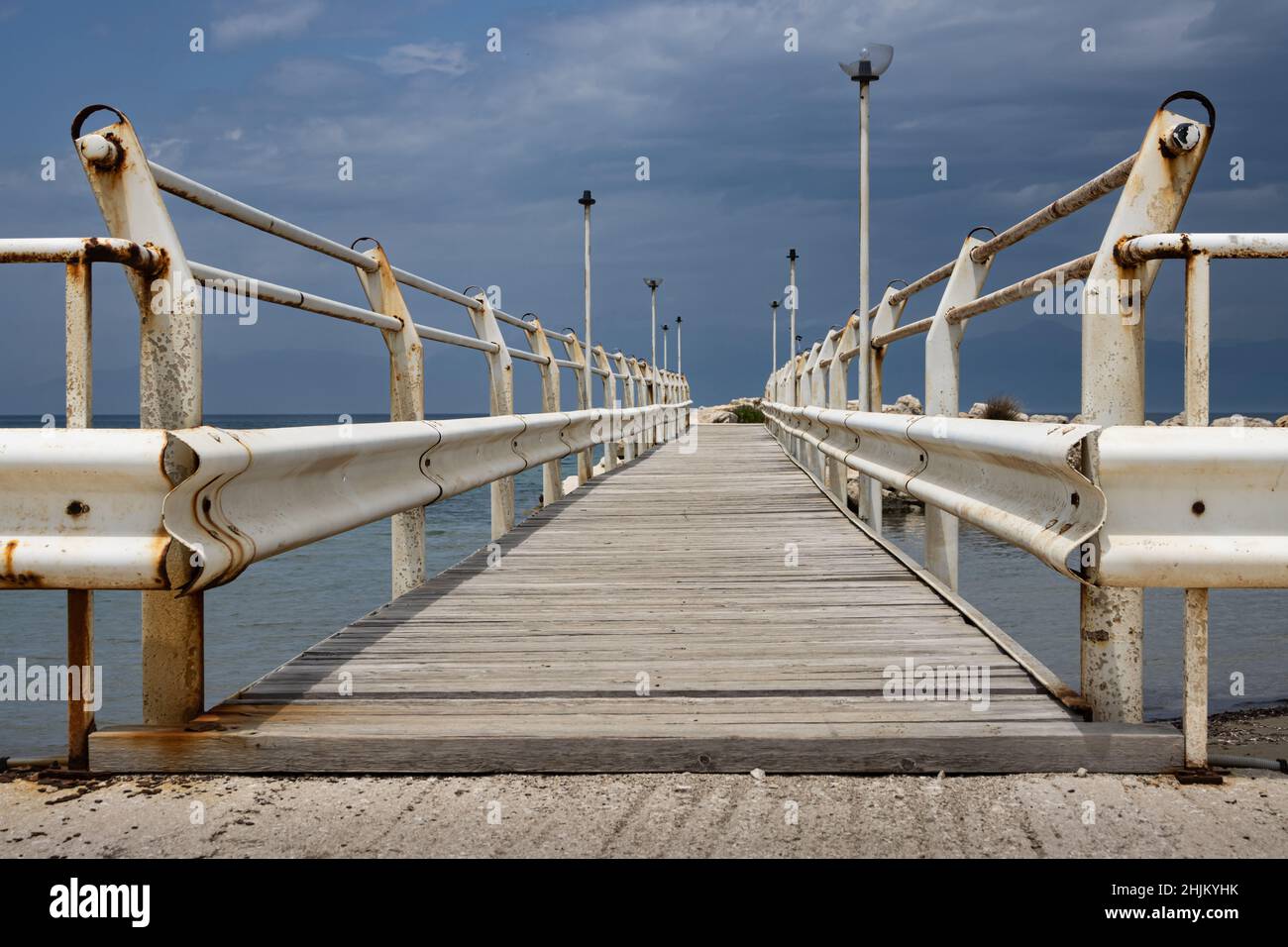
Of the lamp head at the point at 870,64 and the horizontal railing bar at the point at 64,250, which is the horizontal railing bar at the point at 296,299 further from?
the lamp head at the point at 870,64

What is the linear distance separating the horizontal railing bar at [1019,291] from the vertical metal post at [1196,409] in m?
0.43

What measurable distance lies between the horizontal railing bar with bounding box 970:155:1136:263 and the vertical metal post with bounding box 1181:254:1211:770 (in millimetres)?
453

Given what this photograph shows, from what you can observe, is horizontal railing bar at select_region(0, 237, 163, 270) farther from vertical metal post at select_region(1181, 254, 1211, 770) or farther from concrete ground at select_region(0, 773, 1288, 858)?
vertical metal post at select_region(1181, 254, 1211, 770)

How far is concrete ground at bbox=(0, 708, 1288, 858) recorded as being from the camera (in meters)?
2.20

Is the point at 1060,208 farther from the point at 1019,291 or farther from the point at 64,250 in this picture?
the point at 64,250

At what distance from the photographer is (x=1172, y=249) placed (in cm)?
275

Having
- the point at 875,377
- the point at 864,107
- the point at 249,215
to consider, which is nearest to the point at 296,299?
the point at 249,215

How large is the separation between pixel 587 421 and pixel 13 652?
7242mm

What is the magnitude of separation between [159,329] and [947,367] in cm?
365

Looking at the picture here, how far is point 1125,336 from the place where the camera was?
294 cm

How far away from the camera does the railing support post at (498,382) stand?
7477mm

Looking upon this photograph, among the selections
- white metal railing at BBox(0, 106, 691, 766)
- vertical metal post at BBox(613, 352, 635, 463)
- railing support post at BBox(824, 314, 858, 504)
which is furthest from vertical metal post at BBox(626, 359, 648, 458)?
white metal railing at BBox(0, 106, 691, 766)
